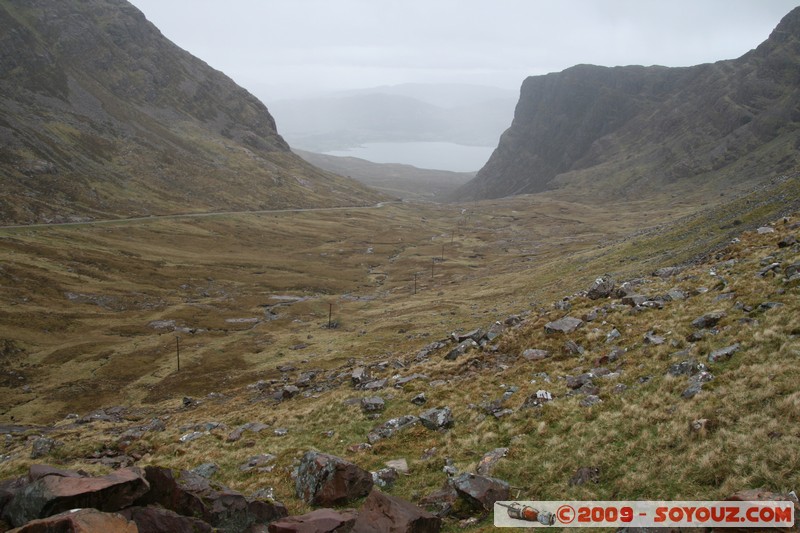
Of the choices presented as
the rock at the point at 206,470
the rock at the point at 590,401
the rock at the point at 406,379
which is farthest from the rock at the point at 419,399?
the rock at the point at 206,470

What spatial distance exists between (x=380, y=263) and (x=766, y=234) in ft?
399

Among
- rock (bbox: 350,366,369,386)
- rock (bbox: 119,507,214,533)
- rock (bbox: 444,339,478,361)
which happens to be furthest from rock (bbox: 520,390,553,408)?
rock (bbox: 350,366,369,386)

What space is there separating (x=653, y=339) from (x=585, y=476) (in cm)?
1282

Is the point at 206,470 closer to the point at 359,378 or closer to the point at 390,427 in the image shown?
the point at 390,427

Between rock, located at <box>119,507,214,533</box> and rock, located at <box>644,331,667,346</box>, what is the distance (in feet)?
77.3

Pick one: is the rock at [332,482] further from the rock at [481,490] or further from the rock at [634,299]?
the rock at [634,299]

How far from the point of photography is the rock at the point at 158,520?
12922 mm

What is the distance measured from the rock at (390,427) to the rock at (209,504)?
29.6 ft

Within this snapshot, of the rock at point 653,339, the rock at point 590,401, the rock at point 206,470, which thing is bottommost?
the rock at point 206,470

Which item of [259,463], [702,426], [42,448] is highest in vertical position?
[702,426]

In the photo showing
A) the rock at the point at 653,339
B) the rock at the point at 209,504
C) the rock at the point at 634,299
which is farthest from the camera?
the rock at the point at 634,299

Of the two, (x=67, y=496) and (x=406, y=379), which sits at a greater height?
(x=67, y=496)

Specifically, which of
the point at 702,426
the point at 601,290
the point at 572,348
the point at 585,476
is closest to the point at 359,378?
the point at 572,348

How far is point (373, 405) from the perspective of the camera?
29.6 meters
